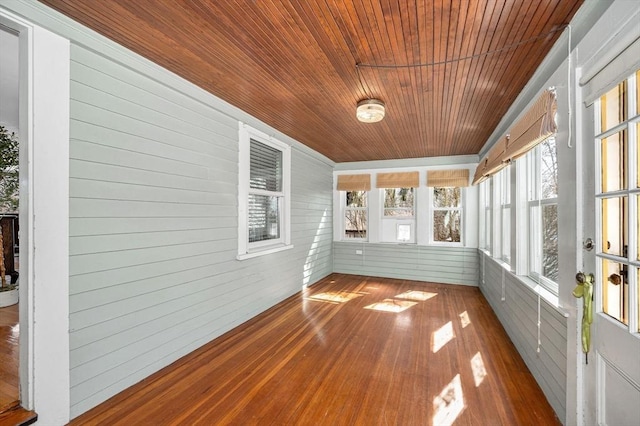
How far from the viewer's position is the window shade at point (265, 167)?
383 centimetres

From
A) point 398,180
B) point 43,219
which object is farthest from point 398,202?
point 43,219

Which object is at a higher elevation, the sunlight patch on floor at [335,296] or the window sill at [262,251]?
the window sill at [262,251]

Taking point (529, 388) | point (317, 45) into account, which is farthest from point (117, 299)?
point (529, 388)

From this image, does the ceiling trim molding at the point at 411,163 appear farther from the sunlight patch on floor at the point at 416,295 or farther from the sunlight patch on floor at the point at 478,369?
the sunlight patch on floor at the point at 478,369

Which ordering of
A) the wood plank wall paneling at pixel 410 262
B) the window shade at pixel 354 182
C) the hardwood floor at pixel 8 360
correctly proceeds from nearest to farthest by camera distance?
1. the hardwood floor at pixel 8 360
2. the wood plank wall paneling at pixel 410 262
3. the window shade at pixel 354 182

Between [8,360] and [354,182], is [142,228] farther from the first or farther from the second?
[354,182]

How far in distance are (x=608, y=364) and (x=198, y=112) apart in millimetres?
3581

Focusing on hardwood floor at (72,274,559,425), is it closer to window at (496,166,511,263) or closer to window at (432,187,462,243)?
window at (496,166,511,263)

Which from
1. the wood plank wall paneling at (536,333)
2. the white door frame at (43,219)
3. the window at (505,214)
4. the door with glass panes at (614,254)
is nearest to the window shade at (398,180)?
the window at (505,214)

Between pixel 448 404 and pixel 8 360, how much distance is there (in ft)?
12.0

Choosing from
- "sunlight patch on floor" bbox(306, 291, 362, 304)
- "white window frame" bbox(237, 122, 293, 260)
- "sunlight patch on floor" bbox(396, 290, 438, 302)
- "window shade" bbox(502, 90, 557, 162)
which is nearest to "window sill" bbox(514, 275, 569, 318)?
"window shade" bbox(502, 90, 557, 162)

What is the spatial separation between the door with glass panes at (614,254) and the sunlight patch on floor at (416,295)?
3.09 meters

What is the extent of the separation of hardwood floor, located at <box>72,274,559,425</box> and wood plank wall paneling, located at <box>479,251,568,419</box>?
0.37 ft

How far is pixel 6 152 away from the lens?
3996 mm
